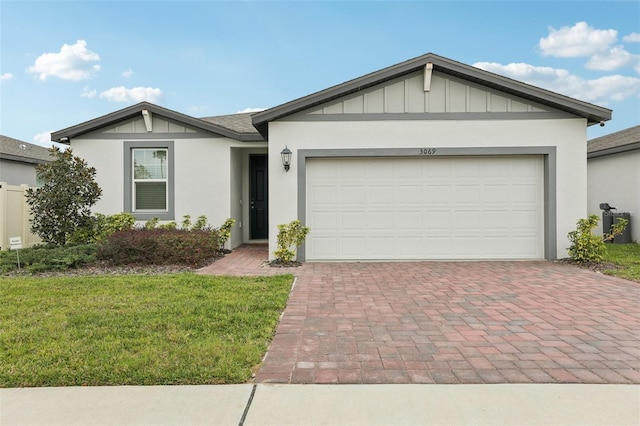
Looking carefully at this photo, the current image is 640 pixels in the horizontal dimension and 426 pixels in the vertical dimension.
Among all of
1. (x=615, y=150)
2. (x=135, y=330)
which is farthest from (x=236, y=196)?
(x=615, y=150)

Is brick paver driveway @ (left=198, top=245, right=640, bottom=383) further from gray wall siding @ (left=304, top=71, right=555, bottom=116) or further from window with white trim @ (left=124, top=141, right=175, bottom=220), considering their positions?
window with white trim @ (left=124, top=141, right=175, bottom=220)

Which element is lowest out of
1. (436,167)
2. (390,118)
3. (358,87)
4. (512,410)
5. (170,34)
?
(512,410)

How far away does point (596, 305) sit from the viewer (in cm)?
520

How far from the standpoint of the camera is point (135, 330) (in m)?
4.10

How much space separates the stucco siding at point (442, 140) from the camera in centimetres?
880

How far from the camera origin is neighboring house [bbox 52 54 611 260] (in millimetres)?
8797

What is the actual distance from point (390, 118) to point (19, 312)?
24.5 feet

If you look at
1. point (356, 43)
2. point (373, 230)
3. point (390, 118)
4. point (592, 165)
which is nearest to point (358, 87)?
point (390, 118)

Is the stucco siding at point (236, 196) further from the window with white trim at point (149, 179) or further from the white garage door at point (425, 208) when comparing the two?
the white garage door at point (425, 208)

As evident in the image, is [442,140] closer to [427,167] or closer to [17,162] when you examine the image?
[427,167]

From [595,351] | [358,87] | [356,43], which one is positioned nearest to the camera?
[595,351]

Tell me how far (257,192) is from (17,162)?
9436 millimetres

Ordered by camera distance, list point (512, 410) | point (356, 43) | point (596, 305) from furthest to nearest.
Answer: point (356, 43) < point (596, 305) < point (512, 410)

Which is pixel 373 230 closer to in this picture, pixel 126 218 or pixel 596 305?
pixel 596 305
